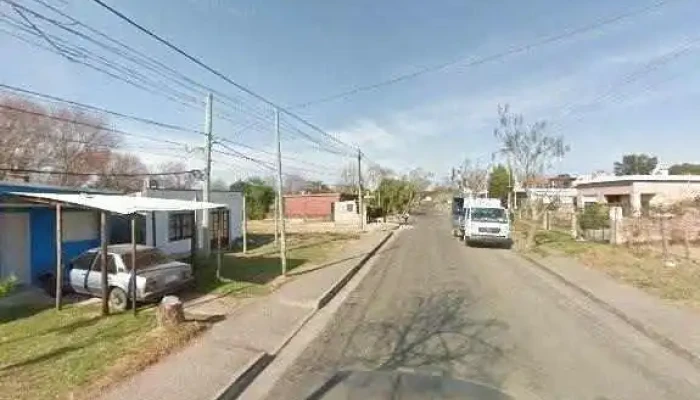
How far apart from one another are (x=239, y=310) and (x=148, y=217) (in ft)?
34.8

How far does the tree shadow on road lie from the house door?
34.2 ft

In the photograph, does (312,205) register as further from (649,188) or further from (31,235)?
(31,235)

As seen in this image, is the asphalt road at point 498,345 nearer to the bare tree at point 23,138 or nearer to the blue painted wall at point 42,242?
the blue painted wall at point 42,242

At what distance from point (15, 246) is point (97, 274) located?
168 inches

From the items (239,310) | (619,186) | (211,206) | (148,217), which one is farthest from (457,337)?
(619,186)

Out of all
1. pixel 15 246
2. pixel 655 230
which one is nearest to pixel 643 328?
pixel 15 246

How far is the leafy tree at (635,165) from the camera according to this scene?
104 m

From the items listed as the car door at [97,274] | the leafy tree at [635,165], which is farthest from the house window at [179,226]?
the leafy tree at [635,165]

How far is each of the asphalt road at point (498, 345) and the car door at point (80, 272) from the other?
5.98 meters

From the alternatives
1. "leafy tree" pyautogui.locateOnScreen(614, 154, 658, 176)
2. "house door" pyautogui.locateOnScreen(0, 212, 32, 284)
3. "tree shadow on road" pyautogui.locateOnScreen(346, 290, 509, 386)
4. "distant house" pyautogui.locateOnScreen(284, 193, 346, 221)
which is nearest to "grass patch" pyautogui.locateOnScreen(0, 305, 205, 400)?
"tree shadow on road" pyautogui.locateOnScreen(346, 290, 509, 386)

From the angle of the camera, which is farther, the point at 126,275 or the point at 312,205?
the point at 312,205

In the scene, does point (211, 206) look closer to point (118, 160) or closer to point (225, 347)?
point (225, 347)

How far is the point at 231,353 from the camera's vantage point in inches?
298

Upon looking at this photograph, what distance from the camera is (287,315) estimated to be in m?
10.3
